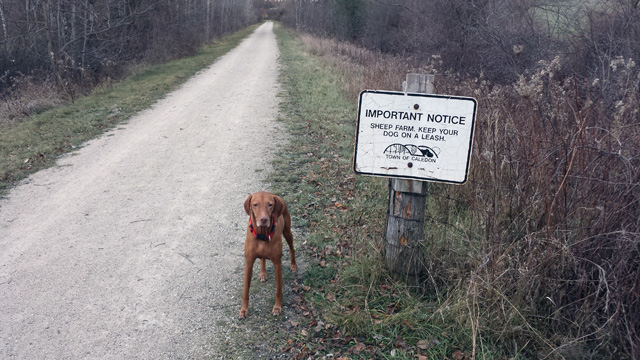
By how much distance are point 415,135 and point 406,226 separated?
726 mm

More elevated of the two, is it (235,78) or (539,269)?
(235,78)

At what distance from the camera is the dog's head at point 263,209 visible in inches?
118

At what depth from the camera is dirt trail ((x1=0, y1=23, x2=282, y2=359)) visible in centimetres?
310

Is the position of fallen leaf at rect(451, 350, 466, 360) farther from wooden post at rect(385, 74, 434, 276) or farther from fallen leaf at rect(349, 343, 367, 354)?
wooden post at rect(385, 74, 434, 276)

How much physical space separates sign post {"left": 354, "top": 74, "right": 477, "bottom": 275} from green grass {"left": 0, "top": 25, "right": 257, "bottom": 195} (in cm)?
540

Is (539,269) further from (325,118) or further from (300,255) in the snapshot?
(325,118)

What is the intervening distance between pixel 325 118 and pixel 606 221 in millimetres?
7311

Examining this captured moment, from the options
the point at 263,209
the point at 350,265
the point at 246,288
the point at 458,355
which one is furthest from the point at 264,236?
the point at 458,355

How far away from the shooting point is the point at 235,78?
1581 cm

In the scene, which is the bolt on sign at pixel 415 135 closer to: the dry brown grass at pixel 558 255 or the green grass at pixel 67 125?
the dry brown grass at pixel 558 255

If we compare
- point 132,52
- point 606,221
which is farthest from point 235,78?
point 606,221

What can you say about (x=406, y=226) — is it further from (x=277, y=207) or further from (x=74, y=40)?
(x=74, y=40)

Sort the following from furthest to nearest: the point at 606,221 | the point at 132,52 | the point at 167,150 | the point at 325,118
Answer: the point at 132,52
the point at 325,118
the point at 167,150
the point at 606,221

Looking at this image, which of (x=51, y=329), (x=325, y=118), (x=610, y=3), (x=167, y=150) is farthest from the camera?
(x=325, y=118)
